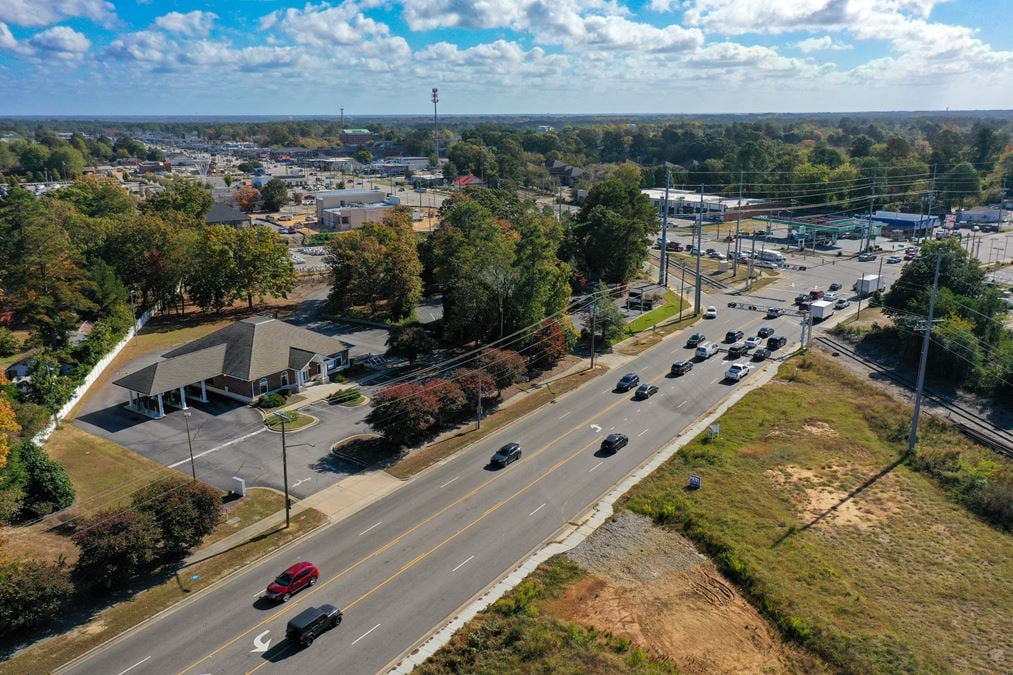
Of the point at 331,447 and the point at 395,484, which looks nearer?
the point at 395,484

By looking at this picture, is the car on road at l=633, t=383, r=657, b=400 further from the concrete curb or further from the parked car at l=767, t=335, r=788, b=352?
the parked car at l=767, t=335, r=788, b=352

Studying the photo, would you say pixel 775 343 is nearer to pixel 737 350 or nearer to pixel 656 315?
pixel 737 350

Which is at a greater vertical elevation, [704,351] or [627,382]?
[704,351]

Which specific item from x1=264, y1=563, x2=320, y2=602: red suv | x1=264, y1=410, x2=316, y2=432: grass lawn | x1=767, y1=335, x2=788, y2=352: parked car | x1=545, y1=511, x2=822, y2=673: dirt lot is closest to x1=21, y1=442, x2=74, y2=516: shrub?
x1=264, y1=410, x2=316, y2=432: grass lawn

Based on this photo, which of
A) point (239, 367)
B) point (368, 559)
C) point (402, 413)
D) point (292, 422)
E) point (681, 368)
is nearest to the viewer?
point (368, 559)

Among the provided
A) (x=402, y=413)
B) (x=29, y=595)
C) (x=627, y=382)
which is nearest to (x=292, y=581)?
(x=29, y=595)

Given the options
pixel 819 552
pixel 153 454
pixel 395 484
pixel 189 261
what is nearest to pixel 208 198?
pixel 189 261

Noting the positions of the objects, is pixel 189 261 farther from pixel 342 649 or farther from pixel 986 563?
pixel 986 563
